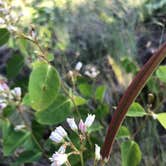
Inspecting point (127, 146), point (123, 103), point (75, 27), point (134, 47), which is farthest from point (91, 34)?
point (123, 103)

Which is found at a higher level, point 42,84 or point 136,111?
point 42,84

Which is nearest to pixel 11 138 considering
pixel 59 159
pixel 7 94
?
pixel 7 94

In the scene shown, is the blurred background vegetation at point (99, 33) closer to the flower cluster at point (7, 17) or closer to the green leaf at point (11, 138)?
the green leaf at point (11, 138)

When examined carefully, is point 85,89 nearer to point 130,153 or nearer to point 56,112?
point 56,112

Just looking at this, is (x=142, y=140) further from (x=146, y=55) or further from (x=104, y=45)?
(x=104, y=45)

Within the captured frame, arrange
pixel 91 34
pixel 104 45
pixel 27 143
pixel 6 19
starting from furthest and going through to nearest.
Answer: pixel 91 34, pixel 104 45, pixel 27 143, pixel 6 19

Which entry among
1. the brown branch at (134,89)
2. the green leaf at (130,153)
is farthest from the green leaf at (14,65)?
the brown branch at (134,89)

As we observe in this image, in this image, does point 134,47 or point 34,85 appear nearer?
point 34,85

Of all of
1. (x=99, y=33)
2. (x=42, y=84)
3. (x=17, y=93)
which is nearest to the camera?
(x=42, y=84)
